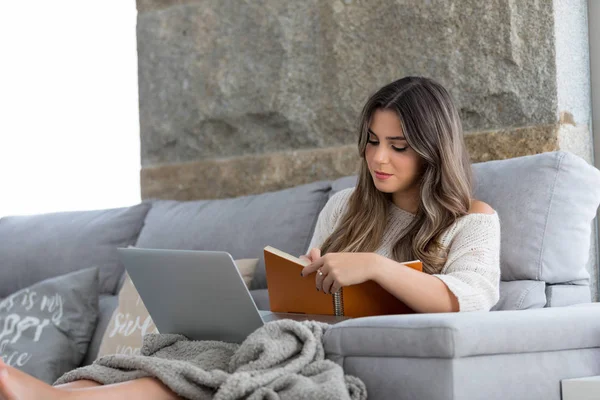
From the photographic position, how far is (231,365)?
4.99 ft

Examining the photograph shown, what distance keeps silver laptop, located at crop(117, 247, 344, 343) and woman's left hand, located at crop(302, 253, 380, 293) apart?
74 mm

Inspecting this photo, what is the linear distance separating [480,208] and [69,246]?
5.09 ft

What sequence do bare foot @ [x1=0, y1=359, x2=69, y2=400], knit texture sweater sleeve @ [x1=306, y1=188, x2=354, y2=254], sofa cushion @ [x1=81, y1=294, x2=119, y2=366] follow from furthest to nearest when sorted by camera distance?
1. sofa cushion @ [x1=81, y1=294, x2=119, y2=366]
2. knit texture sweater sleeve @ [x1=306, y1=188, x2=354, y2=254]
3. bare foot @ [x1=0, y1=359, x2=69, y2=400]

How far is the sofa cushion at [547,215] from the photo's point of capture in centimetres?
201

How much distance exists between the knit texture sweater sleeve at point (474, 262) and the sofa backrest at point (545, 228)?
0.10 meters

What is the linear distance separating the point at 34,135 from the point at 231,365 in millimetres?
2712

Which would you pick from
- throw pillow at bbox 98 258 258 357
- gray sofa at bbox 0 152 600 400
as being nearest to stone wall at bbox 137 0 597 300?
gray sofa at bbox 0 152 600 400

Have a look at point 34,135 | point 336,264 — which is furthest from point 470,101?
point 34,135

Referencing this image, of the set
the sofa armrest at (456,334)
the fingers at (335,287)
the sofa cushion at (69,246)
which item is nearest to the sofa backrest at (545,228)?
the sofa armrest at (456,334)

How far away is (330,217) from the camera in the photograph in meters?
2.31

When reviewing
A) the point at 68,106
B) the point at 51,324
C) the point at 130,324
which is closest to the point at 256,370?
the point at 130,324

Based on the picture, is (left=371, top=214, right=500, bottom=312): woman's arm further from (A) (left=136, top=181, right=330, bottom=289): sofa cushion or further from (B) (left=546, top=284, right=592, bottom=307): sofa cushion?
(A) (left=136, top=181, right=330, bottom=289): sofa cushion

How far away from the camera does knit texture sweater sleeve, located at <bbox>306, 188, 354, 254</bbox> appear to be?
90.4 inches

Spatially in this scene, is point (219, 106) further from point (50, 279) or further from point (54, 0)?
point (54, 0)
